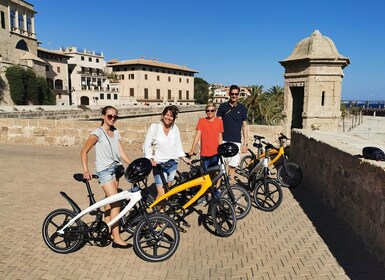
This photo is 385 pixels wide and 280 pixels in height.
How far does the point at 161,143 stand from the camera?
4449 mm

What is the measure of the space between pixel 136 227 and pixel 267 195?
2.60 metres

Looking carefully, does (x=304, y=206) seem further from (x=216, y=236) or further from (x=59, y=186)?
(x=59, y=186)

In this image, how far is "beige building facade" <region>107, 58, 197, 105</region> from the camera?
73250 mm

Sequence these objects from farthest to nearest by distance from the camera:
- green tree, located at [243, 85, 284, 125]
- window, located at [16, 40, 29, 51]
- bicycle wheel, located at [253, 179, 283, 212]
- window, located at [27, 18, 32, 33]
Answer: window, located at [27, 18, 32, 33]
window, located at [16, 40, 29, 51]
green tree, located at [243, 85, 284, 125]
bicycle wheel, located at [253, 179, 283, 212]

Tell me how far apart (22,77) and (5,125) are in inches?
1243

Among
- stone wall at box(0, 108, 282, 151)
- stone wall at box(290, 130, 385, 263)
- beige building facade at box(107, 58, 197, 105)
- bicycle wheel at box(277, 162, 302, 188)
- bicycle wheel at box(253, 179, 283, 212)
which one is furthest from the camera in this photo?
beige building facade at box(107, 58, 197, 105)

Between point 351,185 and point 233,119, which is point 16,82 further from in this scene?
point 351,185

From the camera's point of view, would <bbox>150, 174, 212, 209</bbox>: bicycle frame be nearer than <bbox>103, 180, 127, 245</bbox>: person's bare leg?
No

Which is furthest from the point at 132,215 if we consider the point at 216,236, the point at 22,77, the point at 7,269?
the point at 22,77

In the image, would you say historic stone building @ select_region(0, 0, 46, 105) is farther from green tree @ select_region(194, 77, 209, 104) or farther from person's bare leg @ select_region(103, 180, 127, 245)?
green tree @ select_region(194, 77, 209, 104)

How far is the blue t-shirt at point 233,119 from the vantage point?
18.6 ft

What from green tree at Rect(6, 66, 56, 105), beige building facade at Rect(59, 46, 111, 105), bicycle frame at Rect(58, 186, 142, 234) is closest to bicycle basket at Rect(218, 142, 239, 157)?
bicycle frame at Rect(58, 186, 142, 234)

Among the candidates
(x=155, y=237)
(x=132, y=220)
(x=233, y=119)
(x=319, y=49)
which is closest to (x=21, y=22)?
(x=319, y=49)

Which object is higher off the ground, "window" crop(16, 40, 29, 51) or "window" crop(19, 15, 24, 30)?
"window" crop(19, 15, 24, 30)
